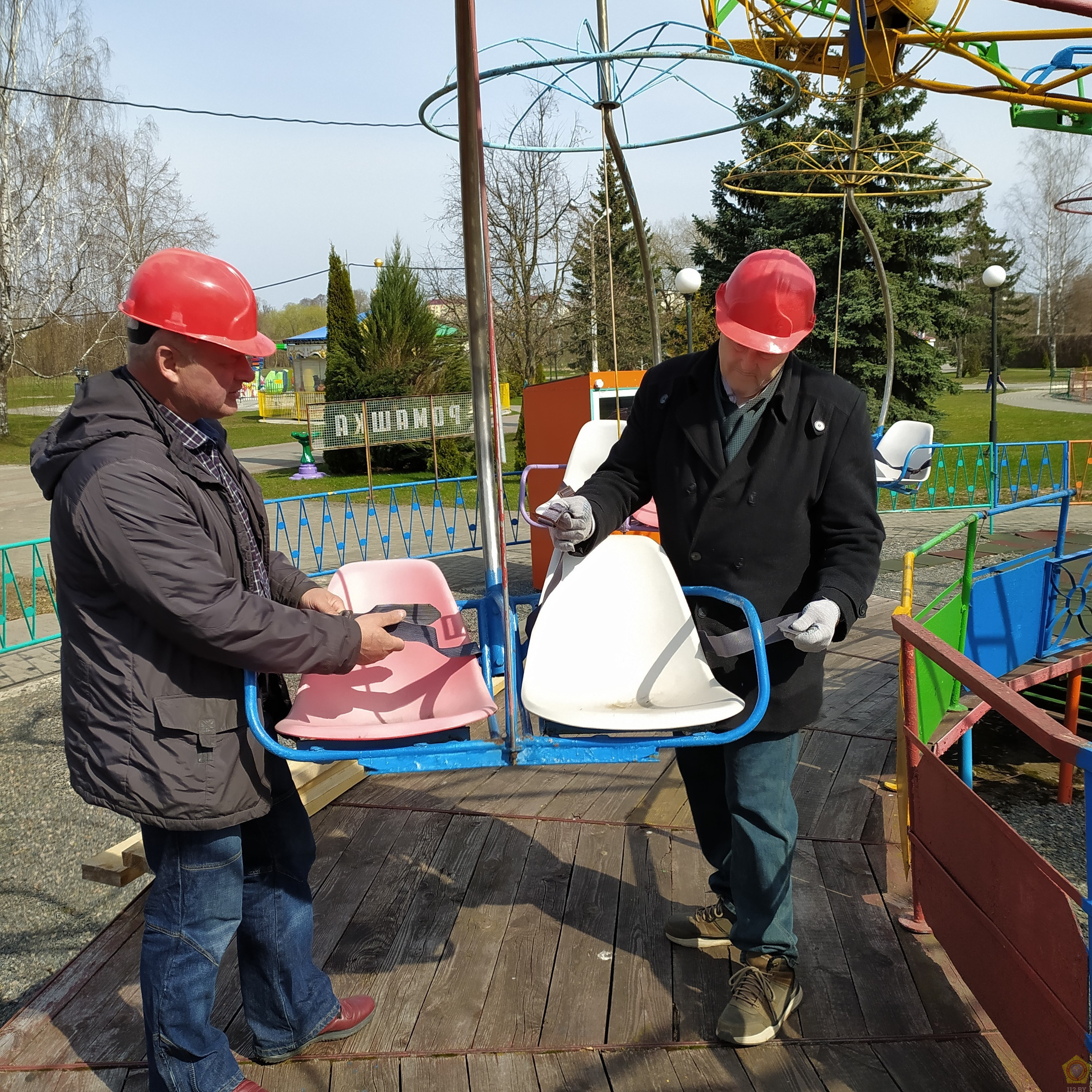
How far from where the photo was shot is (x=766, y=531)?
2.22 m

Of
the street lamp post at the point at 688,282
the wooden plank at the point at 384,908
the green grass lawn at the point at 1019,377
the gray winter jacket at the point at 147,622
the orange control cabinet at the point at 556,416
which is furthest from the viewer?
the green grass lawn at the point at 1019,377

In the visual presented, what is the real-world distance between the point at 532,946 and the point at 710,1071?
64cm

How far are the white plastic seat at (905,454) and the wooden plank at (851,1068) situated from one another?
7204mm

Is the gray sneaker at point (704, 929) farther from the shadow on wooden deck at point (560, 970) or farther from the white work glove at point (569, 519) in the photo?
the white work glove at point (569, 519)

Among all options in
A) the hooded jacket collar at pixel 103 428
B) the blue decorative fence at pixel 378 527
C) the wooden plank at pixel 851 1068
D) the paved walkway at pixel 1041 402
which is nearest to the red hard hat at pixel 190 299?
the hooded jacket collar at pixel 103 428

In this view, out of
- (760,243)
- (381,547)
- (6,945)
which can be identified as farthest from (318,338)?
(6,945)

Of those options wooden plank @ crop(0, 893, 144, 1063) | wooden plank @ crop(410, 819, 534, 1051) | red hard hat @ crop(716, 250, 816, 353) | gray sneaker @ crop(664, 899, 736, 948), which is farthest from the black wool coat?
wooden plank @ crop(0, 893, 144, 1063)

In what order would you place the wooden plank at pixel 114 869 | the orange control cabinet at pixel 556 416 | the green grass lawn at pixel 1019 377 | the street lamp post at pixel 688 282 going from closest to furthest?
the wooden plank at pixel 114 869 < the orange control cabinet at pixel 556 416 < the street lamp post at pixel 688 282 < the green grass lawn at pixel 1019 377

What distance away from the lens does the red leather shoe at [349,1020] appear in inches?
88.5

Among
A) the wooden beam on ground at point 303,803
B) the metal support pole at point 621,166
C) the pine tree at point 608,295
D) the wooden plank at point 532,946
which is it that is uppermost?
the pine tree at point 608,295

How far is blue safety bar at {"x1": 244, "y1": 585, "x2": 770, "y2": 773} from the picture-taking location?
186 cm

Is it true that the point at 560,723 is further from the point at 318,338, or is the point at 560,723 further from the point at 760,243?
the point at 318,338

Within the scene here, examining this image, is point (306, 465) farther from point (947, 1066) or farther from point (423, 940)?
point (947, 1066)

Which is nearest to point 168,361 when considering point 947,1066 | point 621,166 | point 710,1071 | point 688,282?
point 710,1071
